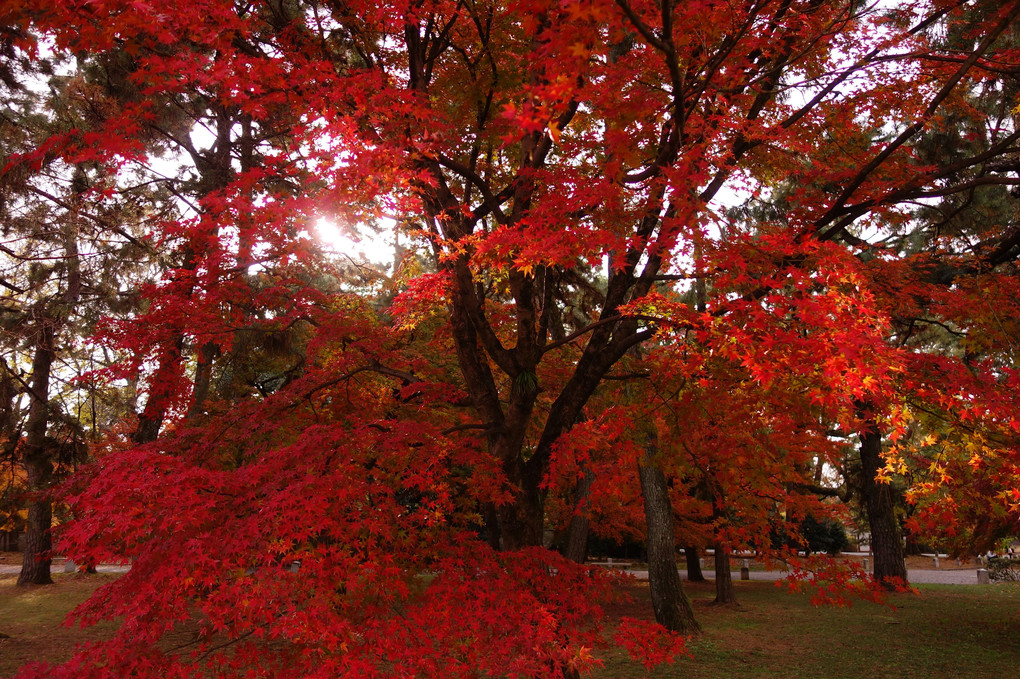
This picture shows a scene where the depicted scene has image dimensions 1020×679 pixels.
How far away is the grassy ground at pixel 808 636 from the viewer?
830 cm

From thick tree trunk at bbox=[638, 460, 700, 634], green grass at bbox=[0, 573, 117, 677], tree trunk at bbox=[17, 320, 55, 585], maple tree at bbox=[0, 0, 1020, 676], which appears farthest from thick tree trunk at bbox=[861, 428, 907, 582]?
tree trunk at bbox=[17, 320, 55, 585]

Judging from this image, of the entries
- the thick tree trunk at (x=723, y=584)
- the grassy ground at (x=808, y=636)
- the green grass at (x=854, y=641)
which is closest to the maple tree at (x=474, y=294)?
the grassy ground at (x=808, y=636)

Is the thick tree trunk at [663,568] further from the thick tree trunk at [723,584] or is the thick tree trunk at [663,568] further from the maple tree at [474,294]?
the maple tree at [474,294]

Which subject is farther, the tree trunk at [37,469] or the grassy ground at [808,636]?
the tree trunk at [37,469]

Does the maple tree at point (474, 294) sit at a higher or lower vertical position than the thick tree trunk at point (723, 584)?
higher

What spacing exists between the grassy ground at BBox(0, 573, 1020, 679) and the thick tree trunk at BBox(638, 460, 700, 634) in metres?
0.41

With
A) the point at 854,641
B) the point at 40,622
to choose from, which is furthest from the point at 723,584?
the point at 40,622

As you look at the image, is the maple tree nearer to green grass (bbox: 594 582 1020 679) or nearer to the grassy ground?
the grassy ground

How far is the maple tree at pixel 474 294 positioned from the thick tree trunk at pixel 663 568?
4091 millimetres

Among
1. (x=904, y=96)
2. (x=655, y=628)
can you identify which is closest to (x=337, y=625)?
(x=655, y=628)

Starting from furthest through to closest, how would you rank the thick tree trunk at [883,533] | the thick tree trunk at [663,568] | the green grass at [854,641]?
the thick tree trunk at [883,533], the thick tree trunk at [663,568], the green grass at [854,641]

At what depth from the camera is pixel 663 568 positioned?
10594mm

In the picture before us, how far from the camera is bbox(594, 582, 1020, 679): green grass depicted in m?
8.24

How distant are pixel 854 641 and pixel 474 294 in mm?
8875
